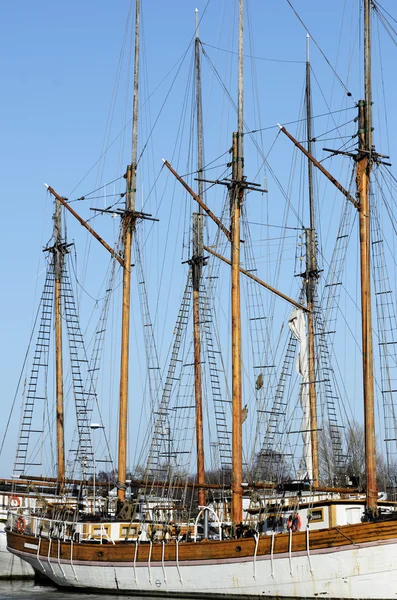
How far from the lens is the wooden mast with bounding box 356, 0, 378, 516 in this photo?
3547 centimetres

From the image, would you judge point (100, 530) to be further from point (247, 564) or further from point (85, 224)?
point (85, 224)

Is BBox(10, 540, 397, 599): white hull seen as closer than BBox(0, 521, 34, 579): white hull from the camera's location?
Yes

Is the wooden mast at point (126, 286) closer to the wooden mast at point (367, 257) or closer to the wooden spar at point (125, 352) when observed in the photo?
the wooden spar at point (125, 352)

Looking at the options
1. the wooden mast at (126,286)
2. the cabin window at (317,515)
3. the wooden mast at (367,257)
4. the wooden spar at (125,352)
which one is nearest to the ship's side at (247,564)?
the cabin window at (317,515)

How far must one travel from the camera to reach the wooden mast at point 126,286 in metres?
48.8

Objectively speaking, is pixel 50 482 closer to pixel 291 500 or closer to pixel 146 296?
pixel 146 296

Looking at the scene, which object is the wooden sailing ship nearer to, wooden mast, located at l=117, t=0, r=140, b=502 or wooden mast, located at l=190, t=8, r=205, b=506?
wooden mast, located at l=117, t=0, r=140, b=502

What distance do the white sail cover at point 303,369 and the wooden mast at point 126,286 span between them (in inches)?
420

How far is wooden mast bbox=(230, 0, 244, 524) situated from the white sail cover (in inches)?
546

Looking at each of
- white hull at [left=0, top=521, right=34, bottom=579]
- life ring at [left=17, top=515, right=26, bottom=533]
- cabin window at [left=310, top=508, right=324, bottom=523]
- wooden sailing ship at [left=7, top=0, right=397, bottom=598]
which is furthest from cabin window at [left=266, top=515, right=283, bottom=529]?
white hull at [left=0, top=521, right=34, bottom=579]

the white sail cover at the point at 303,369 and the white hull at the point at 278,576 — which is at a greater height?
the white sail cover at the point at 303,369

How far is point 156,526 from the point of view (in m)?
42.7

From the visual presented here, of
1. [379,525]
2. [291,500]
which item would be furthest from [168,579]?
[379,525]

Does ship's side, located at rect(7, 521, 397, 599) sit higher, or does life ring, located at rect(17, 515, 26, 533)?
life ring, located at rect(17, 515, 26, 533)
